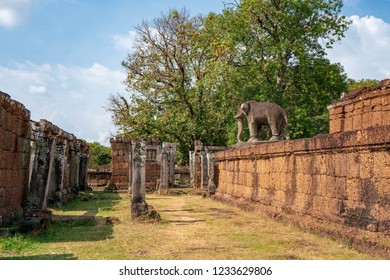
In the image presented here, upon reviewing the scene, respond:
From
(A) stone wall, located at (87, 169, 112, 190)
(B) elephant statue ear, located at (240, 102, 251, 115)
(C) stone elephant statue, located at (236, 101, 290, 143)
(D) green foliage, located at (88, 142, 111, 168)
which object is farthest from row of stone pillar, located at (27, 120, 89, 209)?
(D) green foliage, located at (88, 142, 111, 168)

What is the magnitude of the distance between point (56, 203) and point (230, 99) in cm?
1429

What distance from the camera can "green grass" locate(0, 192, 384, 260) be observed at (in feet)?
19.6

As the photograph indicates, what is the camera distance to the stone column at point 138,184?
9719mm

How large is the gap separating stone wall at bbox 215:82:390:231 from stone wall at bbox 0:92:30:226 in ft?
18.6

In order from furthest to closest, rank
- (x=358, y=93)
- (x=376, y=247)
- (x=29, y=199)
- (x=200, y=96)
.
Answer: (x=200, y=96) → (x=358, y=93) → (x=29, y=199) → (x=376, y=247)

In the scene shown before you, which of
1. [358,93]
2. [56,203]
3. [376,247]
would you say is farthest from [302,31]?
[376,247]

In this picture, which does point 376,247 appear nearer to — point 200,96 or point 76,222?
point 76,222

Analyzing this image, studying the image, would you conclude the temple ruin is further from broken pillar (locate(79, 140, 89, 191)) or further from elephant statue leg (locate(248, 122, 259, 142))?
broken pillar (locate(79, 140, 89, 191))

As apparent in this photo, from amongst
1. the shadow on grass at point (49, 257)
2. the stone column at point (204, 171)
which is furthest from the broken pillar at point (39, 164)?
the stone column at point (204, 171)

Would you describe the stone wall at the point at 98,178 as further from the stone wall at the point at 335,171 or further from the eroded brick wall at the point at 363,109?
the eroded brick wall at the point at 363,109

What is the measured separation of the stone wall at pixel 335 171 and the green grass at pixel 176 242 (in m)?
0.55

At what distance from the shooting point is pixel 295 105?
23.8m

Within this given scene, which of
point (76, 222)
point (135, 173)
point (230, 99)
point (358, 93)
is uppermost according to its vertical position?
point (230, 99)

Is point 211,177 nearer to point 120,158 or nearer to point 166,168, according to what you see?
point 166,168
